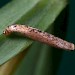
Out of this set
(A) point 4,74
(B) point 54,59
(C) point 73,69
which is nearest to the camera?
(A) point 4,74

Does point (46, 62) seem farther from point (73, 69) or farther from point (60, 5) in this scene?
point (73, 69)

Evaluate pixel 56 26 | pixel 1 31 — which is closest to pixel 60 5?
pixel 56 26

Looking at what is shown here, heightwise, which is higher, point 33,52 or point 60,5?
point 60,5

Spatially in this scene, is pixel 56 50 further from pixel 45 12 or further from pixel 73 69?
pixel 73 69

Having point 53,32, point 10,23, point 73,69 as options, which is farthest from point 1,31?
point 73,69

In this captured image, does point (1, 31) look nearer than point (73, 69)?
Yes

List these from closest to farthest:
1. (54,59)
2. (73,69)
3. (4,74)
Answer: (4,74) → (54,59) → (73,69)
